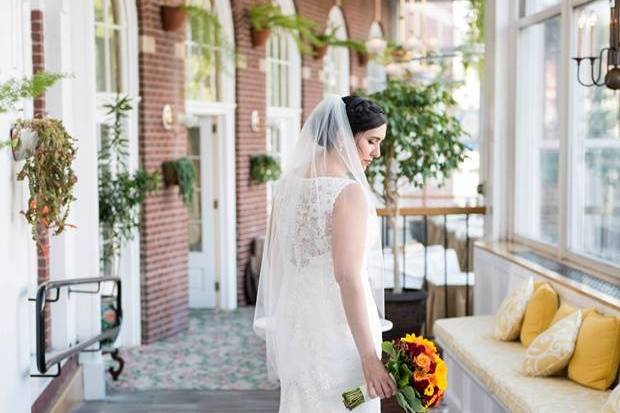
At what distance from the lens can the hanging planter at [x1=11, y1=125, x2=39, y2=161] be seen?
14.7 feet

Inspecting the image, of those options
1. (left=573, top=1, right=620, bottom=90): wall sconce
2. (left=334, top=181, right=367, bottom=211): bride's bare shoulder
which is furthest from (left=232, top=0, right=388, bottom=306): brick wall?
(left=334, top=181, right=367, bottom=211): bride's bare shoulder

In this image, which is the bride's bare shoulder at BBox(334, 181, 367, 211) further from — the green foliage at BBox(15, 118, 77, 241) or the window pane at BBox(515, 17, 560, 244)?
the window pane at BBox(515, 17, 560, 244)

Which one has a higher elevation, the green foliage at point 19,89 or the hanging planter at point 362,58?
the hanging planter at point 362,58

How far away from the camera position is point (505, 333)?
554cm

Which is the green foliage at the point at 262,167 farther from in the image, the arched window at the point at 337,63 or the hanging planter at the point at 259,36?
the arched window at the point at 337,63

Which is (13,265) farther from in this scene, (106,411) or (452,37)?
(452,37)

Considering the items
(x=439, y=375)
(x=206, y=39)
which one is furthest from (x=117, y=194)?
(x=439, y=375)

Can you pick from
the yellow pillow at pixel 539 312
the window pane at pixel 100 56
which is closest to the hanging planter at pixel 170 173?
the window pane at pixel 100 56

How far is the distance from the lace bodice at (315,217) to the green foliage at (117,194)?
4208 millimetres

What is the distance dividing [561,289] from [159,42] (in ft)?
16.4

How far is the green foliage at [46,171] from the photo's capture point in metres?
4.59

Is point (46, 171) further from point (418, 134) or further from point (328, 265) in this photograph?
point (418, 134)

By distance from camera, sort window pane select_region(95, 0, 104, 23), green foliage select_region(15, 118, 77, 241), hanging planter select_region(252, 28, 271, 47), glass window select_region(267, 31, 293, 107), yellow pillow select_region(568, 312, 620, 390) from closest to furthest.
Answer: yellow pillow select_region(568, 312, 620, 390) → green foliage select_region(15, 118, 77, 241) → window pane select_region(95, 0, 104, 23) → hanging planter select_region(252, 28, 271, 47) → glass window select_region(267, 31, 293, 107)

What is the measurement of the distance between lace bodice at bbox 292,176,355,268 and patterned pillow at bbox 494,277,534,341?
214cm
